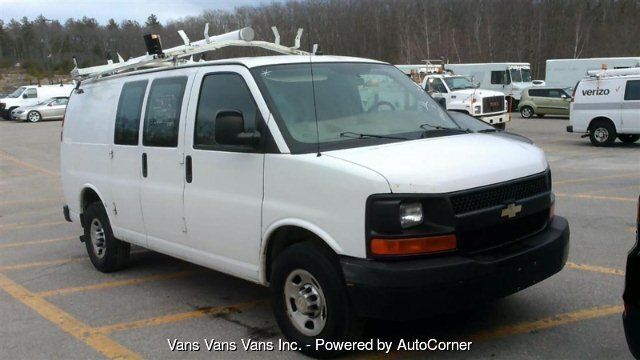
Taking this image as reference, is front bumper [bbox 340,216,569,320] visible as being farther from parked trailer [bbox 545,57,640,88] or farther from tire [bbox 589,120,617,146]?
parked trailer [bbox 545,57,640,88]

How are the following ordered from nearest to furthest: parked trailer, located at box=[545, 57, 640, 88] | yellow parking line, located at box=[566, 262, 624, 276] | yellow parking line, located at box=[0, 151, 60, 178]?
yellow parking line, located at box=[566, 262, 624, 276] < yellow parking line, located at box=[0, 151, 60, 178] < parked trailer, located at box=[545, 57, 640, 88]

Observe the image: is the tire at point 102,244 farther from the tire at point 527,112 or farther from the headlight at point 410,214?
the tire at point 527,112

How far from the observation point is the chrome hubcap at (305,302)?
408 cm

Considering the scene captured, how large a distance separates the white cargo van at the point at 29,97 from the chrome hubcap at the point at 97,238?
38275 millimetres

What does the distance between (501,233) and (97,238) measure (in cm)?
448

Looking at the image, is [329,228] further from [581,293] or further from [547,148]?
[547,148]

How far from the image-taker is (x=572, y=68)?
37.0 meters

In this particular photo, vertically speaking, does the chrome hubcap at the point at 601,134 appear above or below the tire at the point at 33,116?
below

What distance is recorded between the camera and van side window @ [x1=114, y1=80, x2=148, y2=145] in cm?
588

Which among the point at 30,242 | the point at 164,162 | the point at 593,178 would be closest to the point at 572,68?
the point at 593,178

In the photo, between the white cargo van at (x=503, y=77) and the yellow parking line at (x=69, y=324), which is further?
the white cargo van at (x=503, y=77)

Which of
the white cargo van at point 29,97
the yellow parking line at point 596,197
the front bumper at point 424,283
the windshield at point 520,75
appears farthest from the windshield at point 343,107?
the white cargo van at point 29,97

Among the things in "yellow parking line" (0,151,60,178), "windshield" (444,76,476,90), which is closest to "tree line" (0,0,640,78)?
"windshield" (444,76,476,90)

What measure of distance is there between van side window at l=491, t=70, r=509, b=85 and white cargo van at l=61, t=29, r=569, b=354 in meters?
33.6
